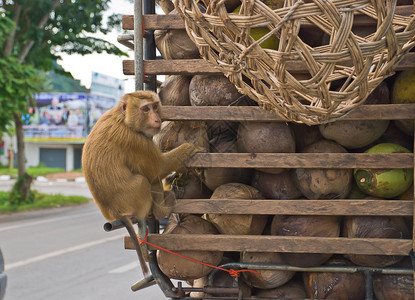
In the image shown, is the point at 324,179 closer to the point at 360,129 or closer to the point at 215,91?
the point at 360,129

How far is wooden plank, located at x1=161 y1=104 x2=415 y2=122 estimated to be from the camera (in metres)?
1.85

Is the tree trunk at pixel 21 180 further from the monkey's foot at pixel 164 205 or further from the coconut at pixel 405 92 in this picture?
the coconut at pixel 405 92

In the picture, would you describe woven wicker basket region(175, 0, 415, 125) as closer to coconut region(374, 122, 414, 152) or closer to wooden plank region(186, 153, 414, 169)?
wooden plank region(186, 153, 414, 169)

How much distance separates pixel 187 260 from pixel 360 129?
86 centimetres

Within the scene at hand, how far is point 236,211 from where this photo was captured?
1905 millimetres

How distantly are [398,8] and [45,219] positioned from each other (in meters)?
11.3

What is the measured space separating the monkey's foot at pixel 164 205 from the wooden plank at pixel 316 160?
25cm

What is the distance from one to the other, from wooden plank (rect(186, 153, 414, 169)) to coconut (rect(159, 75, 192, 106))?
0.39 m

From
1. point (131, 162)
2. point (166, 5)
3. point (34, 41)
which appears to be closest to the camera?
point (131, 162)

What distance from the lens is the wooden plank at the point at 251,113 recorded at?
72.9 inches

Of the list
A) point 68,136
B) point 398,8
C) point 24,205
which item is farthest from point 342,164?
point 68,136

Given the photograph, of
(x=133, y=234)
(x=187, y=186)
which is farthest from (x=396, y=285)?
(x=133, y=234)

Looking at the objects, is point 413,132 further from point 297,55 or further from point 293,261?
point 297,55

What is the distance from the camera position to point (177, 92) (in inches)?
87.0
